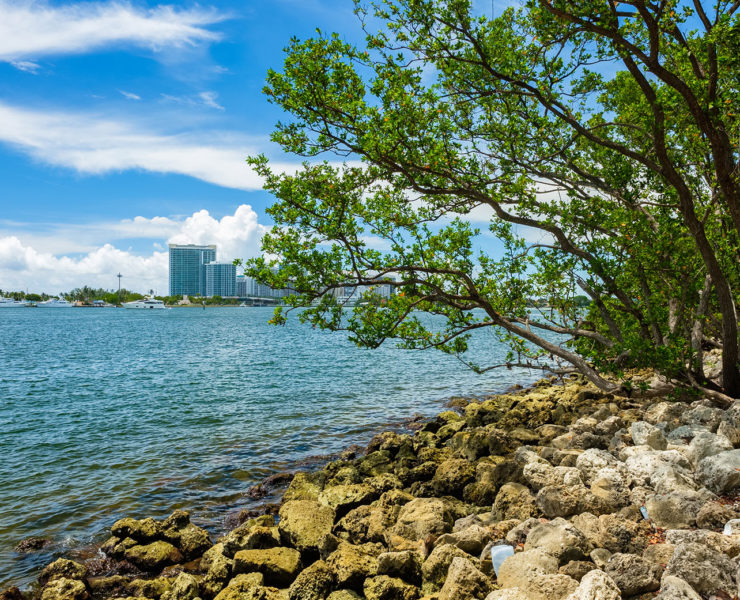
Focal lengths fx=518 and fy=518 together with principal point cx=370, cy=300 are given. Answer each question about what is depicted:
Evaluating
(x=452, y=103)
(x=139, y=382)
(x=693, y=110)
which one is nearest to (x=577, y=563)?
(x=693, y=110)

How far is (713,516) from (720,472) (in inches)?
58.2

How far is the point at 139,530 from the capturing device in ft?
33.1

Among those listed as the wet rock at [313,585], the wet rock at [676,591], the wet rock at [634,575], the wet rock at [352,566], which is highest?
the wet rock at [676,591]

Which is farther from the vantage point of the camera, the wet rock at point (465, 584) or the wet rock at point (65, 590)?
the wet rock at point (65, 590)

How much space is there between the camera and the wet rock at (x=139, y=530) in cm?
1006

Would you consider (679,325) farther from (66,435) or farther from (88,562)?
(66,435)

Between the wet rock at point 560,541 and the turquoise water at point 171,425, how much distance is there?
728 cm

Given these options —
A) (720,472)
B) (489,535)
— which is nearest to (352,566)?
(489,535)

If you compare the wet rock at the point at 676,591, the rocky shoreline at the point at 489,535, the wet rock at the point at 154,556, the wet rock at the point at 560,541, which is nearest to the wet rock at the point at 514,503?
the rocky shoreline at the point at 489,535

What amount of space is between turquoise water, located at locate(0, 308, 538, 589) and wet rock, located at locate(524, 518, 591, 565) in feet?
23.9

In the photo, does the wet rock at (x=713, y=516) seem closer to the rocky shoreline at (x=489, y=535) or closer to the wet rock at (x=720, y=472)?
the rocky shoreline at (x=489, y=535)

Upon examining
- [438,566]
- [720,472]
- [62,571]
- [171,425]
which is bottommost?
[171,425]

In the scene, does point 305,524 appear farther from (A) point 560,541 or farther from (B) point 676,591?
(B) point 676,591

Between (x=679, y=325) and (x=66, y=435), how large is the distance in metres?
21.4
